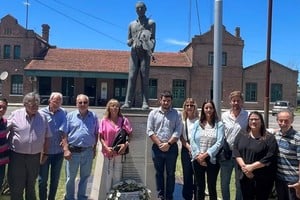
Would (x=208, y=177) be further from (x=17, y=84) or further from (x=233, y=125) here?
(x=17, y=84)

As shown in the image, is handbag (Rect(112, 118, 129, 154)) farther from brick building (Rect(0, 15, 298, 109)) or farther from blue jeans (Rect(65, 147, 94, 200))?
brick building (Rect(0, 15, 298, 109))

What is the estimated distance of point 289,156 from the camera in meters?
5.21

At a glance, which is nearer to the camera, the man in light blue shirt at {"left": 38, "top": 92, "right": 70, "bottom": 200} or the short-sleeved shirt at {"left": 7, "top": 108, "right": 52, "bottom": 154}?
the short-sleeved shirt at {"left": 7, "top": 108, "right": 52, "bottom": 154}

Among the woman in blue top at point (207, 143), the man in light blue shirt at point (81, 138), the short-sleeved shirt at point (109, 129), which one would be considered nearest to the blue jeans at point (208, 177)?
the woman in blue top at point (207, 143)

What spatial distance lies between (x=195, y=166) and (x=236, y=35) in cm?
4421

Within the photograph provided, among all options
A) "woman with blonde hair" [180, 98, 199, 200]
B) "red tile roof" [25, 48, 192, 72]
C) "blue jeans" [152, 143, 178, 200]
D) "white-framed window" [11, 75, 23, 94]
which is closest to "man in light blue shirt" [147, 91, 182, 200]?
"blue jeans" [152, 143, 178, 200]

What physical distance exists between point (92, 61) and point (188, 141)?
39.9 m

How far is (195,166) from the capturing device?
632 cm

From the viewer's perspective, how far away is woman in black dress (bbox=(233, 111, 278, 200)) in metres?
5.33

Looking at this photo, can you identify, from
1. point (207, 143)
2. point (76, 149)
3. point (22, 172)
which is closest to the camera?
point (22, 172)

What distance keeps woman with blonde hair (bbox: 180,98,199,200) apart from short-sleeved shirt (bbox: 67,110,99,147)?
1.42m

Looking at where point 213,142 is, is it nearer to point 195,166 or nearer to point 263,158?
point 195,166

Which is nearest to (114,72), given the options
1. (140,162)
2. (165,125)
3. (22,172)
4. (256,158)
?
(140,162)

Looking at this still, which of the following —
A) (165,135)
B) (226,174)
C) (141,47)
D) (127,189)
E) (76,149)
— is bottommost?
(127,189)
